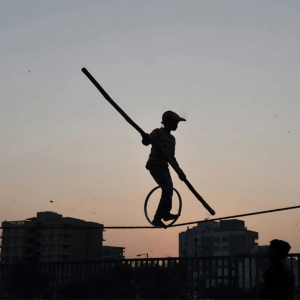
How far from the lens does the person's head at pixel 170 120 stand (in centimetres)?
1020

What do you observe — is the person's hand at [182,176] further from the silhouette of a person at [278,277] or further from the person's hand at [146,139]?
the silhouette of a person at [278,277]

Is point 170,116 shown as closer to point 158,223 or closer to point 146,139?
point 146,139

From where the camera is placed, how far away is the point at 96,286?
14.4 metres

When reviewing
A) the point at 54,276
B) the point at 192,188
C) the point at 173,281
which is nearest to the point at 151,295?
the point at 173,281

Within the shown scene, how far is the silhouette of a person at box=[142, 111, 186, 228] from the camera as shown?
1008 centimetres

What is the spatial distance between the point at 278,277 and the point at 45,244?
5689 inches

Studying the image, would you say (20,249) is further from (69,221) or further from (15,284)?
(15,284)

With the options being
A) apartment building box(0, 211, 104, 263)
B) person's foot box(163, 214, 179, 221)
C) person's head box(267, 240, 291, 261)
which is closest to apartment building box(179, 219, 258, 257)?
apartment building box(0, 211, 104, 263)

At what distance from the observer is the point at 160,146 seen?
10031 millimetres

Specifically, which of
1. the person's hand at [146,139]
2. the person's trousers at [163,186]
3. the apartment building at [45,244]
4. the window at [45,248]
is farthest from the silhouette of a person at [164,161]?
the window at [45,248]

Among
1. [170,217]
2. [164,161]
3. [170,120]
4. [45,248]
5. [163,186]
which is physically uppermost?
[170,120]

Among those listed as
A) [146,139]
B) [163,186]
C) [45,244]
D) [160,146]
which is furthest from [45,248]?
[146,139]

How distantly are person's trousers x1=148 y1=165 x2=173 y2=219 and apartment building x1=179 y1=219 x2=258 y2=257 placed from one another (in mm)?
128475

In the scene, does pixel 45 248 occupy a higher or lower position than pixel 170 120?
lower
